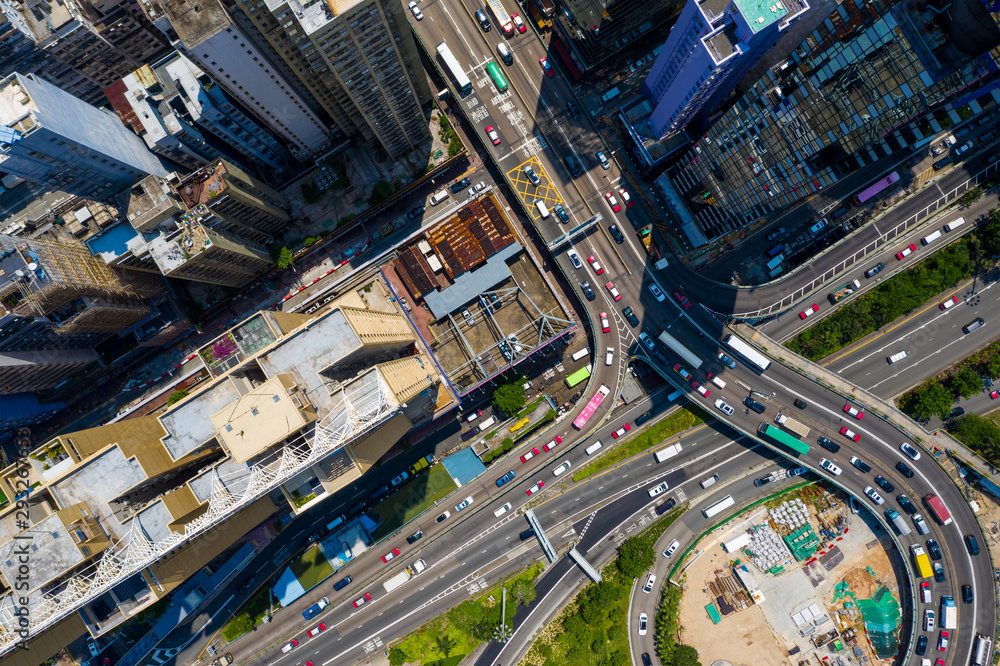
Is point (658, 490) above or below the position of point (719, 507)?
above

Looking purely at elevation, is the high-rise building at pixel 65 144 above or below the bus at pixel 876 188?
above

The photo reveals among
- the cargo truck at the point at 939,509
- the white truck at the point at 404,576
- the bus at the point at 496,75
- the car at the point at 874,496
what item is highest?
the bus at the point at 496,75

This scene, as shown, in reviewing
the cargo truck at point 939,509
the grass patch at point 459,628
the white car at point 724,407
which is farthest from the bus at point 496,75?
the cargo truck at point 939,509

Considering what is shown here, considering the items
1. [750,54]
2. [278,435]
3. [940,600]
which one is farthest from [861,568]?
[278,435]

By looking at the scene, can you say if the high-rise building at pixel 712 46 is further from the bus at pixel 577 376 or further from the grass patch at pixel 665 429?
the grass patch at pixel 665 429

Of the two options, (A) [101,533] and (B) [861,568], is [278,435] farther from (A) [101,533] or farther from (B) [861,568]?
(B) [861,568]

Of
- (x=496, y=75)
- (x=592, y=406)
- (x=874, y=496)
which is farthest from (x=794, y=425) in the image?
(x=496, y=75)

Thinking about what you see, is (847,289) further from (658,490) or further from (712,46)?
(712,46)
